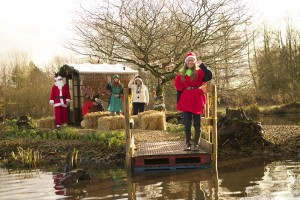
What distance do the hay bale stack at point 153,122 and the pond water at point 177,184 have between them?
4.97 metres

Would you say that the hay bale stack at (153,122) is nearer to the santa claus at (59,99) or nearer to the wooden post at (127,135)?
the santa claus at (59,99)

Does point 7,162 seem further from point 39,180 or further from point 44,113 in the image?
point 44,113

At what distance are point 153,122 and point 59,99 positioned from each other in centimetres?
391

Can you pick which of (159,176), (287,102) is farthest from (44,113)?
(159,176)

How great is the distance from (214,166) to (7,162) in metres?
5.56

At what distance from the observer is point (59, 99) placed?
628 inches

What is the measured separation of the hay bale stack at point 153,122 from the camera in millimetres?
14117

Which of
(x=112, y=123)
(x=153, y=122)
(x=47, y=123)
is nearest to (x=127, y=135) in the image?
(x=112, y=123)

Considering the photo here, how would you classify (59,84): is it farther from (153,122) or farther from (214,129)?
(214,129)

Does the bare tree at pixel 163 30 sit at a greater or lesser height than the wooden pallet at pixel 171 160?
greater

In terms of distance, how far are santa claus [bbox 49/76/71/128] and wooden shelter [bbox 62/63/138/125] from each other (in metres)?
1.28

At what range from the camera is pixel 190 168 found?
8602mm

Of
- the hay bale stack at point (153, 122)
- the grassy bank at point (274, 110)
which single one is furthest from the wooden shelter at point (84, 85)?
the grassy bank at point (274, 110)

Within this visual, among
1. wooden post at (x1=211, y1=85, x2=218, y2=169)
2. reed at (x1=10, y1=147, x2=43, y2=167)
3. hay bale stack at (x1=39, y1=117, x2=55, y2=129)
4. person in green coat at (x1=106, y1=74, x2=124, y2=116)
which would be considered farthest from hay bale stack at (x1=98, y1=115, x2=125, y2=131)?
wooden post at (x1=211, y1=85, x2=218, y2=169)
